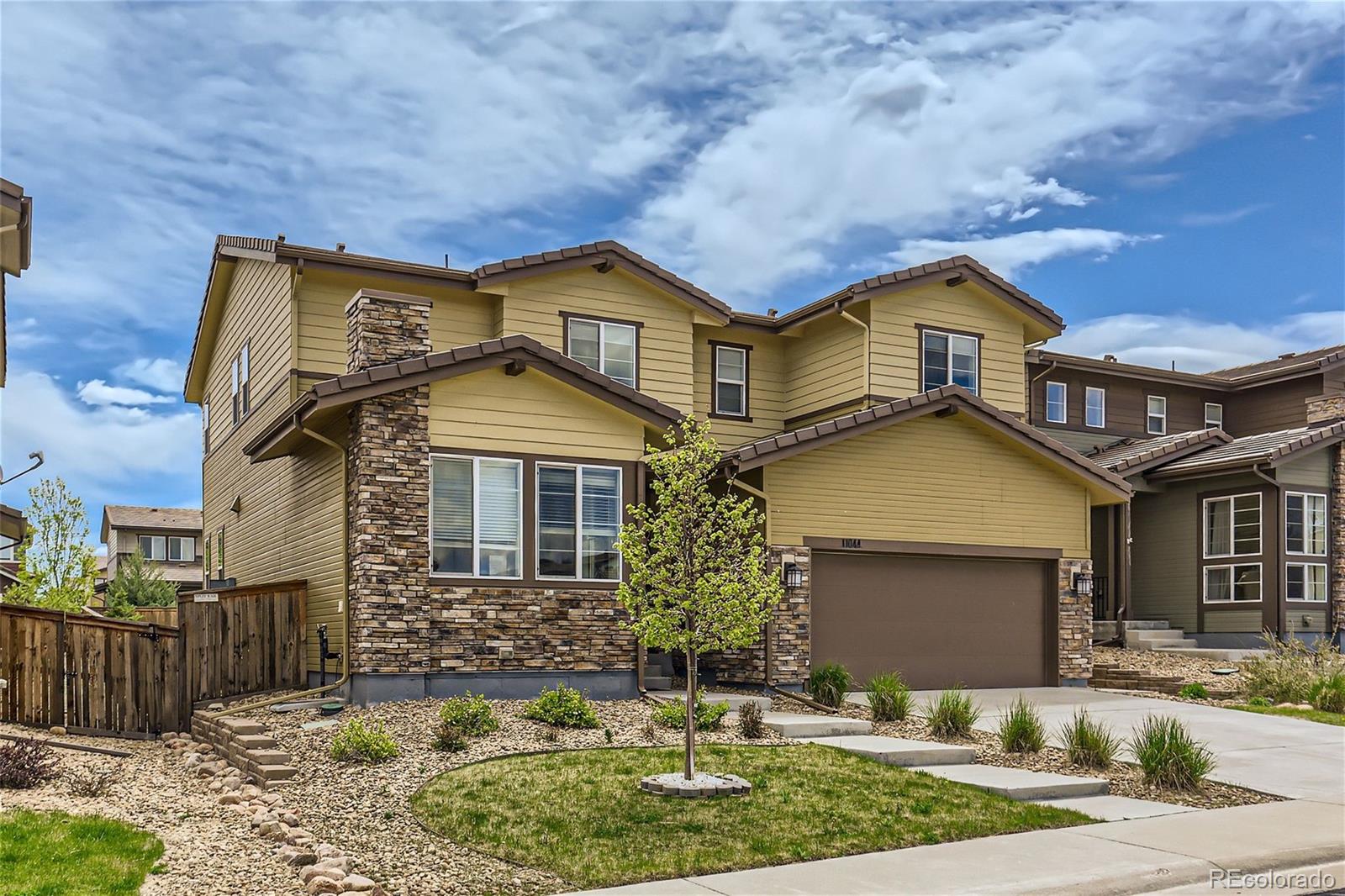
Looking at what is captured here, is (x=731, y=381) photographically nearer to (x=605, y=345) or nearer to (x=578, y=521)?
(x=605, y=345)

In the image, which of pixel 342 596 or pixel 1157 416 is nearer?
pixel 342 596

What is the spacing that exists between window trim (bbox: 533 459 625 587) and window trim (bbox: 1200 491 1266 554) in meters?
15.2

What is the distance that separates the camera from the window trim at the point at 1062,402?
94.1 feet

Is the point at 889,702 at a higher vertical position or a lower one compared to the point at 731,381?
lower

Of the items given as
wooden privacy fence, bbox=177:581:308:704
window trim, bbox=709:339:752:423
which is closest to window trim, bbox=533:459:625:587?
wooden privacy fence, bbox=177:581:308:704

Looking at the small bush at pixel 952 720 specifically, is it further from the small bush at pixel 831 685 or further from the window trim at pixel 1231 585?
the window trim at pixel 1231 585

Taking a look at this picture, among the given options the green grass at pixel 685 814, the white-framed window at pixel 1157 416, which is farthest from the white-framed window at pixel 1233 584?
the green grass at pixel 685 814

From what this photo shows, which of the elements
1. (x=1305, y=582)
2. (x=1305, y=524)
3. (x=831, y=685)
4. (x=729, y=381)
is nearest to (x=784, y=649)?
(x=831, y=685)

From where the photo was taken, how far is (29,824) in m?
8.84

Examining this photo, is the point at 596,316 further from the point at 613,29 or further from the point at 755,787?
the point at 755,787

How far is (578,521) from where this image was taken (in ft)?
54.2

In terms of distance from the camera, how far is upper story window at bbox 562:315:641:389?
20594 mm

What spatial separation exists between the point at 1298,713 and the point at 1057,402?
1270 centimetres

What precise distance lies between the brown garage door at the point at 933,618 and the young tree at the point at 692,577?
8.17m
